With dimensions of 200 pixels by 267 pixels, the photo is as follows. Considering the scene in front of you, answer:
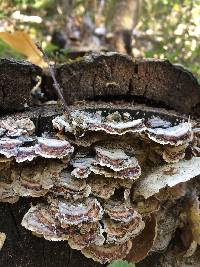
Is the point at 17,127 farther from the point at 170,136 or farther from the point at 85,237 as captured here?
the point at 170,136

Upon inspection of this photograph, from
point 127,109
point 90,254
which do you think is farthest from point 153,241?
point 127,109

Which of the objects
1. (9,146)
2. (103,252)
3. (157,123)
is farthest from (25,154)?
(157,123)

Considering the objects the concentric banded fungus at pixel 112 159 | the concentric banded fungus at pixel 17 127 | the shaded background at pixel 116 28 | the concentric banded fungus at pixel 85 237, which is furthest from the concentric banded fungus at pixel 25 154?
the shaded background at pixel 116 28

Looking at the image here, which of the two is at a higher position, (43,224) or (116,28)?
(43,224)

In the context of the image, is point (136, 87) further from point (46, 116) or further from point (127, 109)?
point (46, 116)

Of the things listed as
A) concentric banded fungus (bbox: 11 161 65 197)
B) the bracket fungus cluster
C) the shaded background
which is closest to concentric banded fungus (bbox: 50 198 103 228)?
the bracket fungus cluster

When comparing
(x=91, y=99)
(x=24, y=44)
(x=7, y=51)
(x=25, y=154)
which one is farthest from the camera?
(x=7, y=51)
